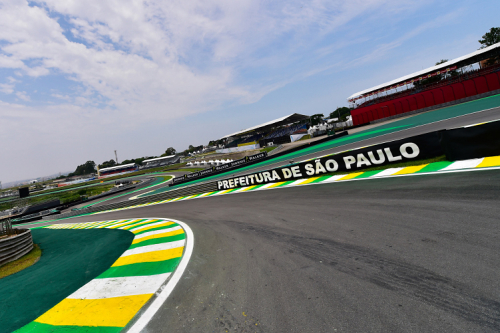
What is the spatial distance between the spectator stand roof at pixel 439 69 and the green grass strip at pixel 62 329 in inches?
1935

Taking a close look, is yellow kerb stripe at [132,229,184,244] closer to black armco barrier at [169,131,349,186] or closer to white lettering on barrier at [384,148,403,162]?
white lettering on barrier at [384,148,403,162]

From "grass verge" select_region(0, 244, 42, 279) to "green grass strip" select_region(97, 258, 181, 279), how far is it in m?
3.45

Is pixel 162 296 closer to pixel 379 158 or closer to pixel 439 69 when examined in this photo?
pixel 379 158

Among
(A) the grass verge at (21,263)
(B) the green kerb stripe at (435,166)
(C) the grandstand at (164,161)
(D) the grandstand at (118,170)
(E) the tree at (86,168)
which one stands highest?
(E) the tree at (86,168)

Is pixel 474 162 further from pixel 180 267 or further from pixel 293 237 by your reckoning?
pixel 180 267

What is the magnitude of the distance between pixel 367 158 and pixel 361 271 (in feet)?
29.4

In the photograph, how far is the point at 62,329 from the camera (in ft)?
10.3

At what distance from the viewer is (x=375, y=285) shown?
2.99 metres

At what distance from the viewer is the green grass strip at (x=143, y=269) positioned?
14.9 ft

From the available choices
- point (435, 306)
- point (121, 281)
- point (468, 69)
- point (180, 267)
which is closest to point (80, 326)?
point (121, 281)

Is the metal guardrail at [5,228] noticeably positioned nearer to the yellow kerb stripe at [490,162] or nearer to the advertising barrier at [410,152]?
the advertising barrier at [410,152]

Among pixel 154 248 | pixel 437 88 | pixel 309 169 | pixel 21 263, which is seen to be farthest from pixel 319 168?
pixel 437 88

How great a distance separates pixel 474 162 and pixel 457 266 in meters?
6.55

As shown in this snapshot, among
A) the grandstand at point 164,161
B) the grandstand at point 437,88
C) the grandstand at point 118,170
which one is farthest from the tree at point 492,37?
the grandstand at point 118,170
